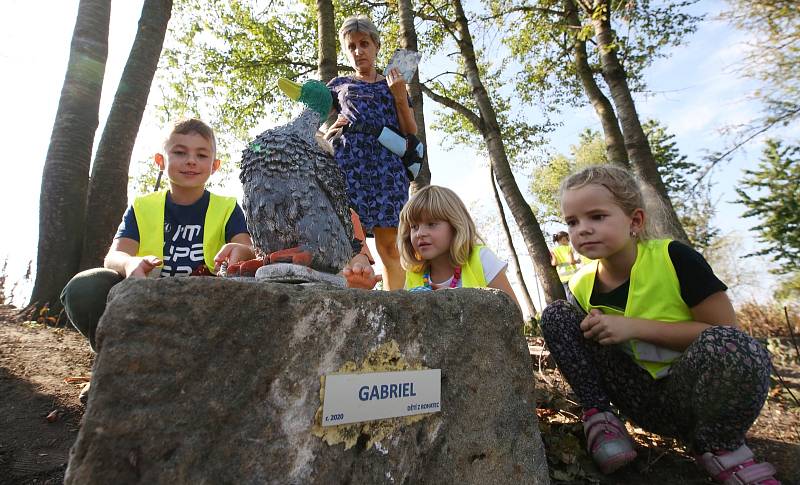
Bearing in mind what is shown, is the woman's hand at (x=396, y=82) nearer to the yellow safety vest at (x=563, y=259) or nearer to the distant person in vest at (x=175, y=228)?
the distant person in vest at (x=175, y=228)

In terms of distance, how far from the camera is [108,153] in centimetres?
385

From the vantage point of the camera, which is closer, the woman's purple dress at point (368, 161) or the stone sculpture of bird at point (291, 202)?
the stone sculpture of bird at point (291, 202)

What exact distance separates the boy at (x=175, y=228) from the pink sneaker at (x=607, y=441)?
1679 millimetres

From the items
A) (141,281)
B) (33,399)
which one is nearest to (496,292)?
(141,281)

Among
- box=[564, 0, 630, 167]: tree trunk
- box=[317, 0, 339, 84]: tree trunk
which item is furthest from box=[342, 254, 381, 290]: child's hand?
box=[564, 0, 630, 167]: tree trunk

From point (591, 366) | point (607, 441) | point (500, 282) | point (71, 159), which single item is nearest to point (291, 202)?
point (500, 282)

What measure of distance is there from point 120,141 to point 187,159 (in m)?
2.56

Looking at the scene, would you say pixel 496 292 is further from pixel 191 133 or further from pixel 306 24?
pixel 306 24

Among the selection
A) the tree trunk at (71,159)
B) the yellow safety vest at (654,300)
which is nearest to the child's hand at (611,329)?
the yellow safety vest at (654,300)

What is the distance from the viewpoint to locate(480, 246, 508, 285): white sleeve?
2283 millimetres

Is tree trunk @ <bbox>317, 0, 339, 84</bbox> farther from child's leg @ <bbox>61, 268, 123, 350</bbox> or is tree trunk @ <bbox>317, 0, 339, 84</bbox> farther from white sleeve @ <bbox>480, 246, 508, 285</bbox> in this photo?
child's leg @ <bbox>61, 268, 123, 350</bbox>

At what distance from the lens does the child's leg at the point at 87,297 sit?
1.83m

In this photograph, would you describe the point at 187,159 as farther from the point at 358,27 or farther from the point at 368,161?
the point at 358,27

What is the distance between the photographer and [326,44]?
455 centimetres
